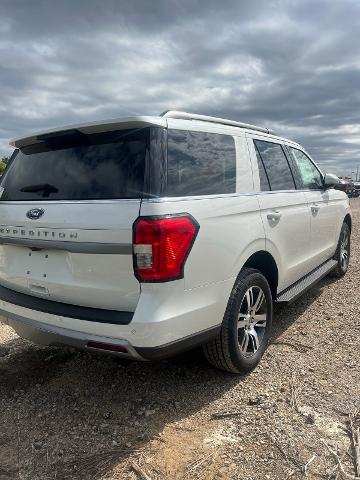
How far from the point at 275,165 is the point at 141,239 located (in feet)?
6.95

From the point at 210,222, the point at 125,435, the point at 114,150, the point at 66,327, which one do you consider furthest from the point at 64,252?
the point at 125,435

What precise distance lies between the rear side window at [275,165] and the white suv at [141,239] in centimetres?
25

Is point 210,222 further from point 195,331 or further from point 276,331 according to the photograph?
point 276,331

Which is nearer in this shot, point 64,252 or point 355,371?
point 64,252

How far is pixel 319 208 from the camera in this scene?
4.89 meters

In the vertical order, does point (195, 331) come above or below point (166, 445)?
above

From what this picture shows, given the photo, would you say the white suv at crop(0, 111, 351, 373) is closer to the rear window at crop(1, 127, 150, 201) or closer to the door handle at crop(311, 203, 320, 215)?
the rear window at crop(1, 127, 150, 201)

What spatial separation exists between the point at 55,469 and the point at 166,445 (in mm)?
648

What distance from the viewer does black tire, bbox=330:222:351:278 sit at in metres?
6.09

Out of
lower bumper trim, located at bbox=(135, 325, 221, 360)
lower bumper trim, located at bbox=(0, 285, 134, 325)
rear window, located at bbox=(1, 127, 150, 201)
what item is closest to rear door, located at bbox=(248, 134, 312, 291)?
lower bumper trim, located at bbox=(135, 325, 221, 360)

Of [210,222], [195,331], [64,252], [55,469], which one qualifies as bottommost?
[55,469]

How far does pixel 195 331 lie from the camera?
2693mm

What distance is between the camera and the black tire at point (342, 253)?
609 centimetres

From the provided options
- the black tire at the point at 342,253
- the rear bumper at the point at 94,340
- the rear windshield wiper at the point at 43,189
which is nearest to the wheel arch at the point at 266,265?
the rear bumper at the point at 94,340
